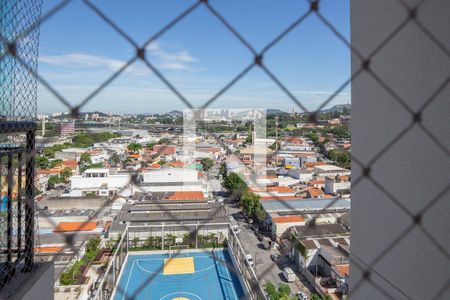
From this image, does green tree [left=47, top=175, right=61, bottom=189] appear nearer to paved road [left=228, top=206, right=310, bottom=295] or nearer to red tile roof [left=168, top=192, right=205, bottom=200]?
red tile roof [left=168, top=192, right=205, bottom=200]

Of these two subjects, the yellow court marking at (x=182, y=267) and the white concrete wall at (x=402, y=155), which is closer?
the white concrete wall at (x=402, y=155)

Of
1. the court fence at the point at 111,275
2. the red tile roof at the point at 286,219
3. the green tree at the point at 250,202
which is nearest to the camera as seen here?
the court fence at the point at 111,275

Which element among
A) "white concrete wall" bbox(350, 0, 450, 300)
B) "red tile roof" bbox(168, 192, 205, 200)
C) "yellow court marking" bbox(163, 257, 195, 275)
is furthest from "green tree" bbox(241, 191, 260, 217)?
"white concrete wall" bbox(350, 0, 450, 300)

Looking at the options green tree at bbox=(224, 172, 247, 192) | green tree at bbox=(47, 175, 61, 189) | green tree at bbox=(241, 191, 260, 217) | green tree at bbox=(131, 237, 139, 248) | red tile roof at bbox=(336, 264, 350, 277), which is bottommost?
red tile roof at bbox=(336, 264, 350, 277)

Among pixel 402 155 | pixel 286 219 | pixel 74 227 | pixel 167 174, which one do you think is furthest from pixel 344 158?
pixel 286 219

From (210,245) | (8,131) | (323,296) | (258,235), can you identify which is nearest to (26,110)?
(8,131)

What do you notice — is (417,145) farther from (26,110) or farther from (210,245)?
(210,245)

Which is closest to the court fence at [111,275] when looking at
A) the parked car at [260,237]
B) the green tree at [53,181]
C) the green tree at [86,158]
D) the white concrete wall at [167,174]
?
the green tree at [86,158]

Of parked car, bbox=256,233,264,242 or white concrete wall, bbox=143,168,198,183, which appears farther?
parked car, bbox=256,233,264,242

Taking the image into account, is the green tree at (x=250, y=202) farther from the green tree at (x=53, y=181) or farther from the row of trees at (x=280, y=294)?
the green tree at (x=53, y=181)
